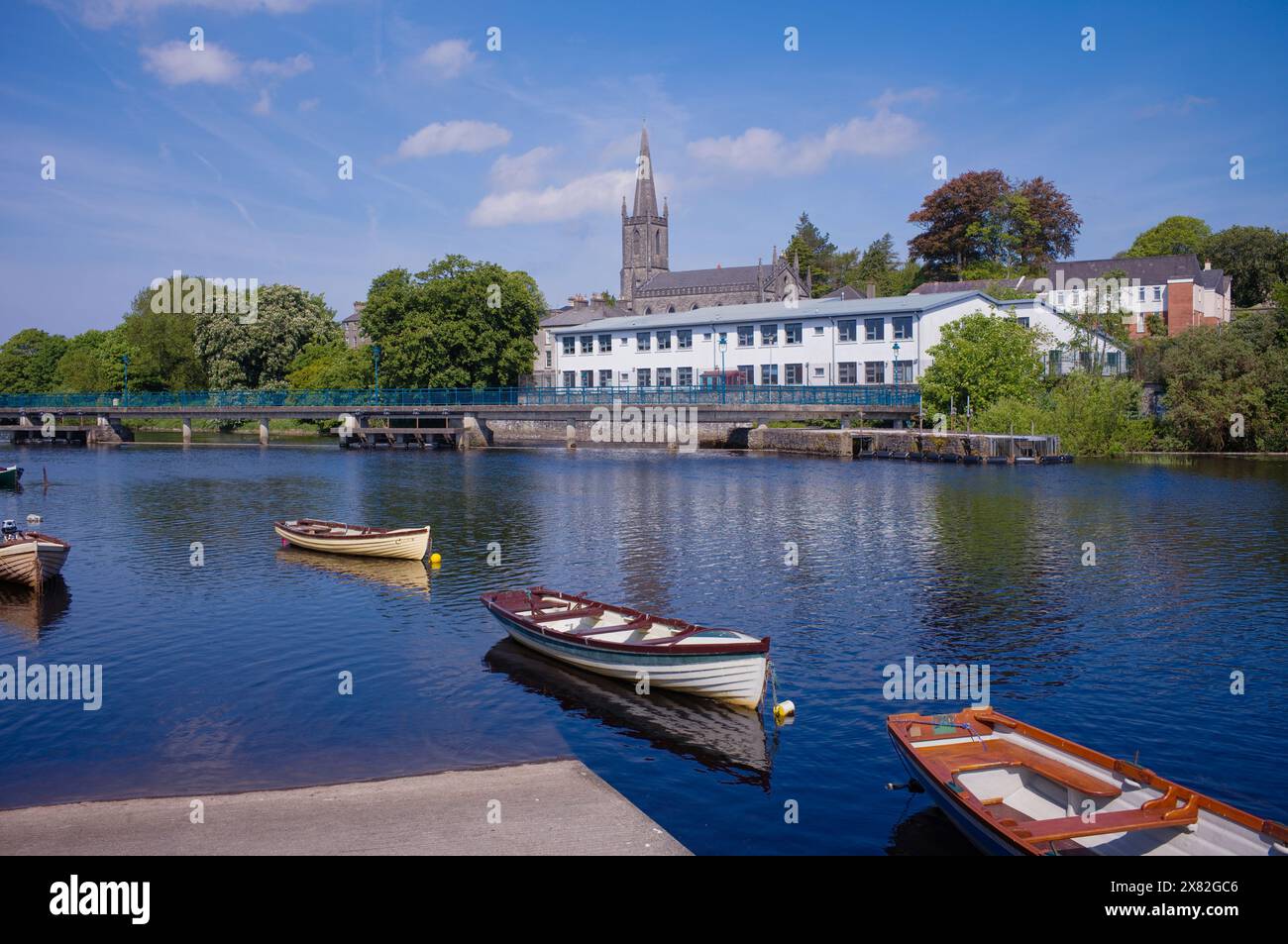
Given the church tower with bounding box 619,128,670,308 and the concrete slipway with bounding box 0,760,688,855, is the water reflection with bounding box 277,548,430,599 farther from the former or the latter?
the church tower with bounding box 619,128,670,308

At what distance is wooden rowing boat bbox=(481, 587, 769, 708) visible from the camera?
19188 millimetres

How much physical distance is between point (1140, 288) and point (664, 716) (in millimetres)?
109360

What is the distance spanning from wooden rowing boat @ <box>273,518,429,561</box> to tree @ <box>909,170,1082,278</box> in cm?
10083

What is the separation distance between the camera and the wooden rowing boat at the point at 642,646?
63.0 ft

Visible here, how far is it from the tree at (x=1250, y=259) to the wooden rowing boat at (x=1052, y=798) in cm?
13252

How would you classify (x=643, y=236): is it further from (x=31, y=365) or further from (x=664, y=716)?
(x=664, y=716)

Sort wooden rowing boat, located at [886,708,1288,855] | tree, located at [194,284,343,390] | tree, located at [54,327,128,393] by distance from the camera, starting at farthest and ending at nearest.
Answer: tree, located at [54,327,128,393] → tree, located at [194,284,343,390] → wooden rowing boat, located at [886,708,1288,855]

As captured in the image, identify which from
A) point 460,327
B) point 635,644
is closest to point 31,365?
point 460,327

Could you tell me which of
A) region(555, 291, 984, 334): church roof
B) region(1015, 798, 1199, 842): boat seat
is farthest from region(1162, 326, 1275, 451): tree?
region(1015, 798, 1199, 842): boat seat

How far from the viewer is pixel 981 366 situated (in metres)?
77.9

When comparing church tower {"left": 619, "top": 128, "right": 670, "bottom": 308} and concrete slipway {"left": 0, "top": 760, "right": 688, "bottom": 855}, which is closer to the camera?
concrete slipway {"left": 0, "top": 760, "right": 688, "bottom": 855}

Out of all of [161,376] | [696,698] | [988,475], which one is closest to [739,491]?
[988,475]

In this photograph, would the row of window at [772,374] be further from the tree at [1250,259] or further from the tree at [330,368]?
the tree at [1250,259]
